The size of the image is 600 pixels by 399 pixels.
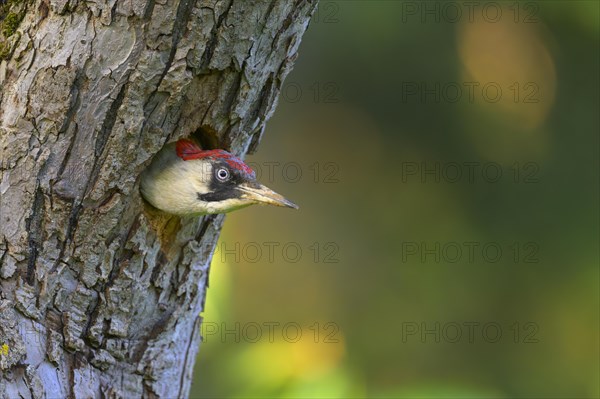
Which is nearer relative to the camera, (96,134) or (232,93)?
(96,134)

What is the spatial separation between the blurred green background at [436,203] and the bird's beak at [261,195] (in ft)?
9.44

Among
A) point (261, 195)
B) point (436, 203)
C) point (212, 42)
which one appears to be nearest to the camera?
point (212, 42)

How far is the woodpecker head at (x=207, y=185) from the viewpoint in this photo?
10.5 ft

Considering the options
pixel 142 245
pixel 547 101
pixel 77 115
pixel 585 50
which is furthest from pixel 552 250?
pixel 77 115

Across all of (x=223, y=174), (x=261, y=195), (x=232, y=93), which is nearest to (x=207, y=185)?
(x=223, y=174)

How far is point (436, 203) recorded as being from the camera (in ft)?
21.5

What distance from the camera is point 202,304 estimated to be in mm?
3684

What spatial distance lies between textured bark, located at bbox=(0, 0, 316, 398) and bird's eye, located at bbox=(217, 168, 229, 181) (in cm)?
16

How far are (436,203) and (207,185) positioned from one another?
3622 millimetres

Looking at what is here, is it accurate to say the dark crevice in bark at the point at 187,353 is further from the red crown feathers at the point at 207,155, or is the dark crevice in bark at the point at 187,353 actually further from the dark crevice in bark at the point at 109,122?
the dark crevice in bark at the point at 109,122

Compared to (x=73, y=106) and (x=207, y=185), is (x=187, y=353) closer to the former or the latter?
(x=207, y=185)

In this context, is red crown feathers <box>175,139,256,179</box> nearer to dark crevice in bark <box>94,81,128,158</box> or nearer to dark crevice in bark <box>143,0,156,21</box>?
dark crevice in bark <box>94,81,128,158</box>

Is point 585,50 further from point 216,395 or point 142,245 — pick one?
point 142,245

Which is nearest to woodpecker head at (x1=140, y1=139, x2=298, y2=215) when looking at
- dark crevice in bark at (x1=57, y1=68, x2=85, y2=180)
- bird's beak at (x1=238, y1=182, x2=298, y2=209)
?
bird's beak at (x1=238, y1=182, x2=298, y2=209)
